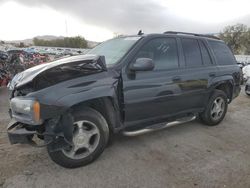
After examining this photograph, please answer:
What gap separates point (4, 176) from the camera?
3096mm

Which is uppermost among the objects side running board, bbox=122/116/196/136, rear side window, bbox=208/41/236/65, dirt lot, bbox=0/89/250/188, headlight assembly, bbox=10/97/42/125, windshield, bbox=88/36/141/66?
windshield, bbox=88/36/141/66

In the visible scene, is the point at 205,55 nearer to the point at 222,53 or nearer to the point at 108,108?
the point at 222,53

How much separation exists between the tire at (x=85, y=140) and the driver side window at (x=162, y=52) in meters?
1.21

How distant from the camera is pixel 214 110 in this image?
205 inches

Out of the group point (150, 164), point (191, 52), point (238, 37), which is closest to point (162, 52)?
point (191, 52)

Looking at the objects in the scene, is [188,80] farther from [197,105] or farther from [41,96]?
[41,96]

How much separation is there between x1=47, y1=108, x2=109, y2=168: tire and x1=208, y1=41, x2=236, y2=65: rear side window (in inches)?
121

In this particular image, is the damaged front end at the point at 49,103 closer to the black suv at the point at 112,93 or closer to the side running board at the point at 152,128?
the black suv at the point at 112,93

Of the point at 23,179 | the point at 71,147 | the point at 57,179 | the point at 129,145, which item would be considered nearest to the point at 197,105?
the point at 129,145

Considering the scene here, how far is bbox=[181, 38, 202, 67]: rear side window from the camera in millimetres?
4469

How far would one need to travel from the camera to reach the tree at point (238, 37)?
5900cm

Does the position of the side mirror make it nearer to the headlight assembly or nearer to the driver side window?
the driver side window

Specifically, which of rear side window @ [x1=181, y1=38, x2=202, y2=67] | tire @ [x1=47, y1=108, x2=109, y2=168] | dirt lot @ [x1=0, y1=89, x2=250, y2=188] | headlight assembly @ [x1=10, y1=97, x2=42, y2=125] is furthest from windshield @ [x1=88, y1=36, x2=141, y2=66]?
dirt lot @ [x1=0, y1=89, x2=250, y2=188]

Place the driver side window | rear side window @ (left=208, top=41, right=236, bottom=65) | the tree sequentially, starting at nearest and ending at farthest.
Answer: the driver side window
rear side window @ (left=208, top=41, right=236, bottom=65)
the tree
